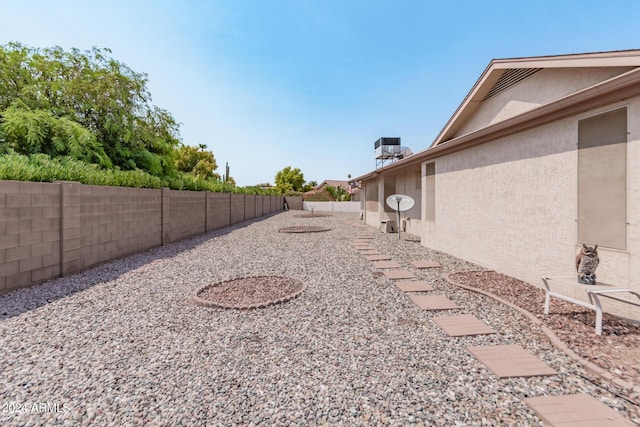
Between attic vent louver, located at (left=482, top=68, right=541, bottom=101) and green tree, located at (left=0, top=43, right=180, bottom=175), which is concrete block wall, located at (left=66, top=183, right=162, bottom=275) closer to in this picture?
green tree, located at (left=0, top=43, right=180, bottom=175)

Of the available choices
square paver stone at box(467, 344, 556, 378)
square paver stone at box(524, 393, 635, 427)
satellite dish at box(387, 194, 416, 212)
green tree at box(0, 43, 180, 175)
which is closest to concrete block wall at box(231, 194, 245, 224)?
green tree at box(0, 43, 180, 175)

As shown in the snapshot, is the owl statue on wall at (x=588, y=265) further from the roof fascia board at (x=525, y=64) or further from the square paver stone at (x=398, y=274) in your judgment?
the roof fascia board at (x=525, y=64)

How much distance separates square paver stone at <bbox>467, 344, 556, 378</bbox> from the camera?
2504mm

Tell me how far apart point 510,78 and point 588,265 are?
610 cm

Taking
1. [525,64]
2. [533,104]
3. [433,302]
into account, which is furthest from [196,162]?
[433,302]

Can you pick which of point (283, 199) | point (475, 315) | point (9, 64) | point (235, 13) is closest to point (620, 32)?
point (475, 315)

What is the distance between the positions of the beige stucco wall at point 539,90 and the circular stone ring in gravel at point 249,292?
711cm

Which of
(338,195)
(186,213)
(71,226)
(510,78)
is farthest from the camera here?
(338,195)

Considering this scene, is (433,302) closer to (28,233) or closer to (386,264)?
(386,264)

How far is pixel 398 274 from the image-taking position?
5992 millimetres

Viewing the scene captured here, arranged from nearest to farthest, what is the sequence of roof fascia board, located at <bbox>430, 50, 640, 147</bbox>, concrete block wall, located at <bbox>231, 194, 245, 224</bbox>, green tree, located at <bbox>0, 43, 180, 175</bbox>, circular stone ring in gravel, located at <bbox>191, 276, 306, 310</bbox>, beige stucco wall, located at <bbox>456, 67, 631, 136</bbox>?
circular stone ring in gravel, located at <bbox>191, 276, 306, 310</bbox>, roof fascia board, located at <bbox>430, 50, 640, 147</bbox>, beige stucco wall, located at <bbox>456, 67, 631, 136</bbox>, green tree, located at <bbox>0, 43, 180, 175</bbox>, concrete block wall, located at <bbox>231, 194, 245, 224</bbox>

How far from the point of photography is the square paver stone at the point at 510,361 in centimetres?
250

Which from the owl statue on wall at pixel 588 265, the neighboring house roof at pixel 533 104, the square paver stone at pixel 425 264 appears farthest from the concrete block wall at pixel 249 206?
the owl statue on wall at pixel 588 265

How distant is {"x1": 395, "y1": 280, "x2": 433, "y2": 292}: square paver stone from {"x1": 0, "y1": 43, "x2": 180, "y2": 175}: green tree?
12.8 meters
